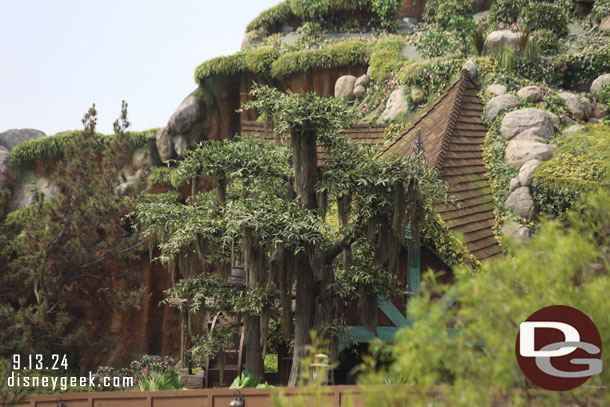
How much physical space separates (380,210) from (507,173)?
22.9 feet

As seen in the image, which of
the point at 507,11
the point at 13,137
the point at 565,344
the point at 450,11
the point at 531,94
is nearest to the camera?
the point at 565,344

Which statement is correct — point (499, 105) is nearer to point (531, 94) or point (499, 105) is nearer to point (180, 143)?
point (531, 94)

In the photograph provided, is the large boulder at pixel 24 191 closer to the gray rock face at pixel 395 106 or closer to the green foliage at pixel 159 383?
the gray rock face at pixel 395 106

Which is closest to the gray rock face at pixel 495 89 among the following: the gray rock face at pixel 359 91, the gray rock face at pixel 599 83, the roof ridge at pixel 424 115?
the roof ridge at pixel 424 115

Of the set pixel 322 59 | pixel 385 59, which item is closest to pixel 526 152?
pixel 385 59

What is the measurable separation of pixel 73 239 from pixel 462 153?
1277cm

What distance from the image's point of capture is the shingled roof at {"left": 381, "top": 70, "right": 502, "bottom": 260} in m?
17.0

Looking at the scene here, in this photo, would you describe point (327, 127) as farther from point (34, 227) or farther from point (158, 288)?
point (158, 288)

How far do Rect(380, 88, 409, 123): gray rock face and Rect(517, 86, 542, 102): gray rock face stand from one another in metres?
3.82

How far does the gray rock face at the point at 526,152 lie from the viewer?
17.8m

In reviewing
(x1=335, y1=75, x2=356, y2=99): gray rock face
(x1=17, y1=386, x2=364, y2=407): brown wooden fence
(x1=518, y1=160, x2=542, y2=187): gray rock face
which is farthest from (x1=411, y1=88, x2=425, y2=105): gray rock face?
(x1=17, y1=386, x2=364, y2=407): brown wooden fence

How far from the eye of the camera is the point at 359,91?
25688 mm

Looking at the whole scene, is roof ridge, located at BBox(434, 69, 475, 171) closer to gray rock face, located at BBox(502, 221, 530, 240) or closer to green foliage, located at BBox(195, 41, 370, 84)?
gray rock face, located at BBox(502, 221, 530, 240)

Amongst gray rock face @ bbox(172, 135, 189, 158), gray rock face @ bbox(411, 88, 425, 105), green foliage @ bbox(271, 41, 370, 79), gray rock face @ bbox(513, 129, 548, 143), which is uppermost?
green foliage @ bbox(271, 41, 370, 79)
